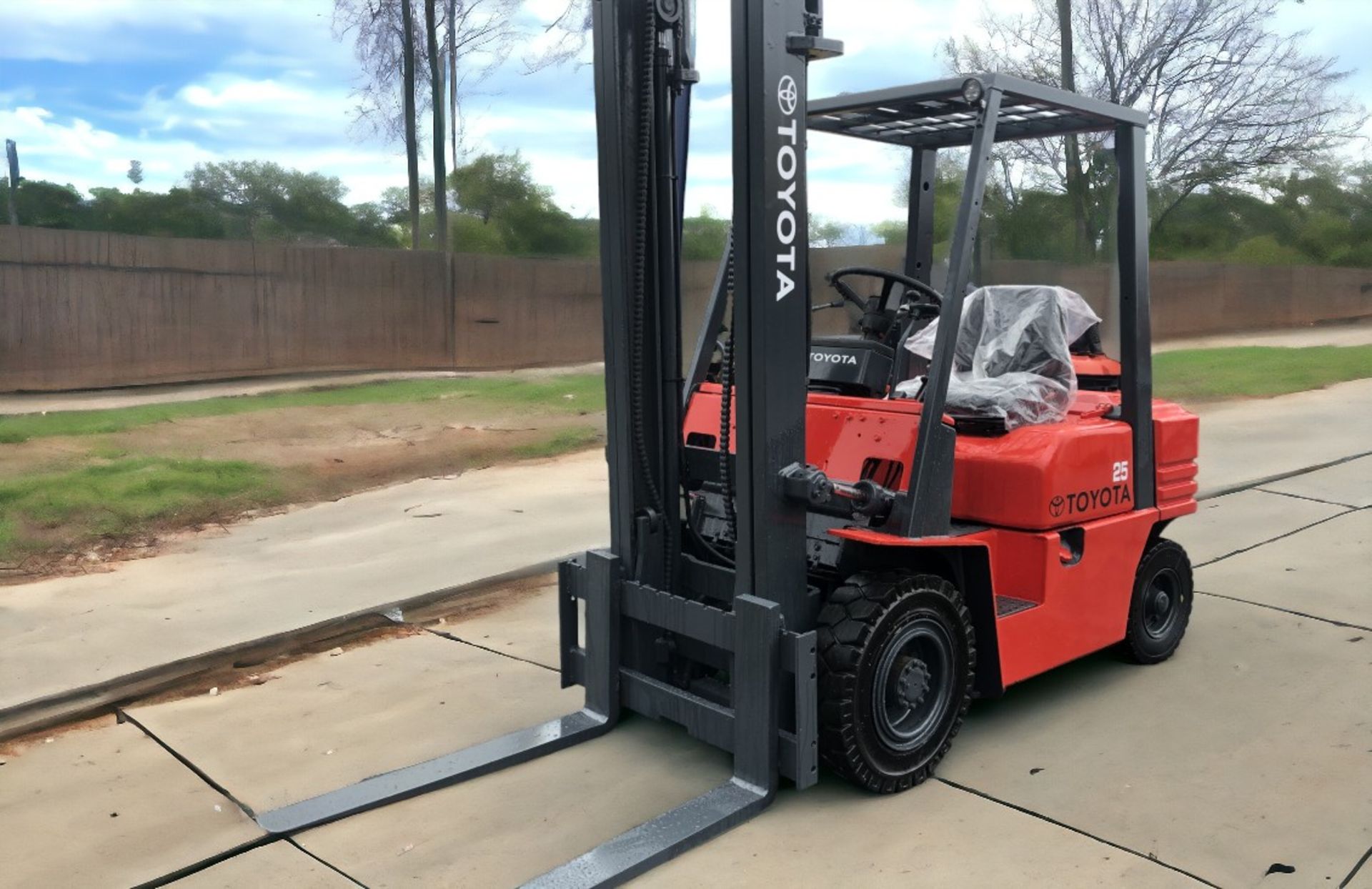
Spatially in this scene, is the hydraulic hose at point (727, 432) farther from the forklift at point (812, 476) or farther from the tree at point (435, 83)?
the tree at point (435, 83)

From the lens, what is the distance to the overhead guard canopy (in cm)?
414

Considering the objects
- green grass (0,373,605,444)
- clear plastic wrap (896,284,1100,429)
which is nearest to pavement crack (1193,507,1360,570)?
clear plastic wrap (896,284,1100,429)

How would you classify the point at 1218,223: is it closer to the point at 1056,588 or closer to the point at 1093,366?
the point at 1093,366

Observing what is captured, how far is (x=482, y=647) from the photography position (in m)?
5.57

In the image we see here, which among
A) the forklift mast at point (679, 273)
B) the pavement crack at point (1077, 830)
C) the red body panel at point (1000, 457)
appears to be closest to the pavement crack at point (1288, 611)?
the red body panel at point (1000, 457)

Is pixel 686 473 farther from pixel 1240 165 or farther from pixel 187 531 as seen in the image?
pixel 1240 165

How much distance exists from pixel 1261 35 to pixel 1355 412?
11.9 meters

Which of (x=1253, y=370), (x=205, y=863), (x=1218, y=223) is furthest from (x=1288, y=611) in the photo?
(x=1218, y=223)

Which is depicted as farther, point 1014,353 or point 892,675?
point 1014,353

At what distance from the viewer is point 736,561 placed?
375cm

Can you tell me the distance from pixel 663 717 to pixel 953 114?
8.75 ft

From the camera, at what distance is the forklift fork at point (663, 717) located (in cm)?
348

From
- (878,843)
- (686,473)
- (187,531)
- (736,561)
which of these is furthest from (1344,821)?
(187,531)

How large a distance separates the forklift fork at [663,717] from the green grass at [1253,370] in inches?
532
